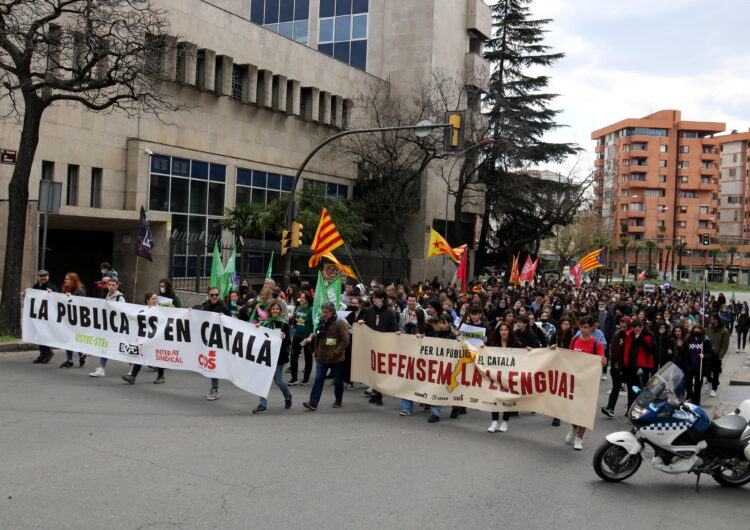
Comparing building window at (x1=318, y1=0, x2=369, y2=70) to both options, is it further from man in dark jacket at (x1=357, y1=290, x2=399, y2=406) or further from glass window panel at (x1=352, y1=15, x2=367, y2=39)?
man in dark jacket at (x1=357, y1=290, x2=399, y2=406)

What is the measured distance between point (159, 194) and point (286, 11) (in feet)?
73.5

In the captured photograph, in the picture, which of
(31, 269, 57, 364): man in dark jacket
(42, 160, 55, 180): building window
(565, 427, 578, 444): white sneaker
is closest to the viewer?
(565, 427, 578, 444): white sneaker

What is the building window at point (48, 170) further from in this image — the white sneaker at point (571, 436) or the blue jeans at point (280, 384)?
the white sneaker at point (571, 436)

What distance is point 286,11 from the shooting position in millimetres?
46719

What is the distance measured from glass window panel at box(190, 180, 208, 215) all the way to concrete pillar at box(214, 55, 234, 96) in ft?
13.7

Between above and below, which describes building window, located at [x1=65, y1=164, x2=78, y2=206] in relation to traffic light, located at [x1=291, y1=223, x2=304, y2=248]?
above

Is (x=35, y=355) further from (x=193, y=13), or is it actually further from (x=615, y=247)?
(x=615, y=247)

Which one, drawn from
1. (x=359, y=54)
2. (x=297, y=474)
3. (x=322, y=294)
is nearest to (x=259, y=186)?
(x=359, y=54)

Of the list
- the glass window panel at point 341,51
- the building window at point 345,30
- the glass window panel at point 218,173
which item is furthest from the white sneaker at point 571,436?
the glass window panel at point 341,51

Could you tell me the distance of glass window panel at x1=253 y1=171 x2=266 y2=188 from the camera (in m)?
34.3

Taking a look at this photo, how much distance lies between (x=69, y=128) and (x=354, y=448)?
2100 cm

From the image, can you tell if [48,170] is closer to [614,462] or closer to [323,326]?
[323,326]

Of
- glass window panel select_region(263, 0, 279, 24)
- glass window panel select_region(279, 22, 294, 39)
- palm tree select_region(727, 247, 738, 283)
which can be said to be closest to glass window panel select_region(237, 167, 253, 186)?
glass window panel select_region(279, 22, 294, 39)

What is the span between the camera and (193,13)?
1188 inches
